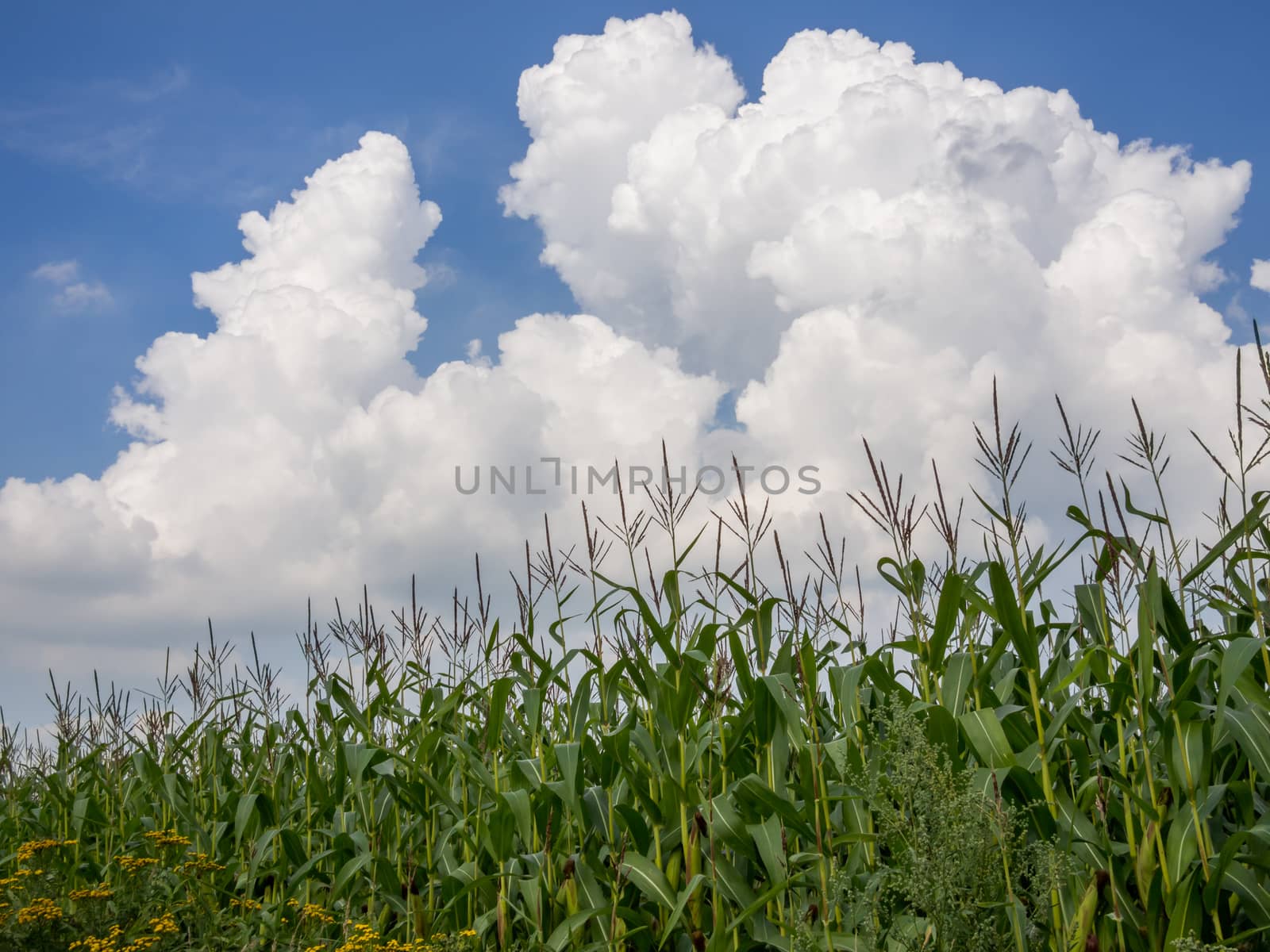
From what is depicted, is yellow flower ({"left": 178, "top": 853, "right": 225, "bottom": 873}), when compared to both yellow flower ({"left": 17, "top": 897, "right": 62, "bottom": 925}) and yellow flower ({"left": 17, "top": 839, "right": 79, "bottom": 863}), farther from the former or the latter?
yellow flower ({"left": 17, "top": 839, "right": 79, "bottom": 863})

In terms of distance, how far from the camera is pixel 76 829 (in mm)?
7246

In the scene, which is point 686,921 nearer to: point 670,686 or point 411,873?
point 670,686

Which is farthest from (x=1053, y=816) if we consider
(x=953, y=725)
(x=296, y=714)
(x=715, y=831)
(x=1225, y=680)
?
(x=296, y=714)

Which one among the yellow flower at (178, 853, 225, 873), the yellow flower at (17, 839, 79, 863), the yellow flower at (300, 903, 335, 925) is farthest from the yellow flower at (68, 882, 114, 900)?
the yellow flower at (300, 903, 335, 925)

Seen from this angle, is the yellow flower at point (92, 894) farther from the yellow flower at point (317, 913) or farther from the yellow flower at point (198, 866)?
the yellow flower at point (317, 913)

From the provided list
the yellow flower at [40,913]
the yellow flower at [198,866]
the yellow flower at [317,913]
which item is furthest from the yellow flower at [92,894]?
the yellow flower at [317,913]

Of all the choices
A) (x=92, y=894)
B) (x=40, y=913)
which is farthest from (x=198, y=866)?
(x=40, y=913)

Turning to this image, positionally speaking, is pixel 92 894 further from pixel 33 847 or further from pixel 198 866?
pixel 33 847

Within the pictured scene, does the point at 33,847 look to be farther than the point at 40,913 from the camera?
Yes

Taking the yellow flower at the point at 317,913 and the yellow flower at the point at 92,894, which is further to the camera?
the yellow flower at the point at 92,894

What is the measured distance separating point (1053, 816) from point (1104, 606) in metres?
0.88

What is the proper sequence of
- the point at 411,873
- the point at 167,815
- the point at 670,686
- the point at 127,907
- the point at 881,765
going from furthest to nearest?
the point at 167,815
the point at 127,907
the point at 411,873
the point at 670,686
the point at 881,765

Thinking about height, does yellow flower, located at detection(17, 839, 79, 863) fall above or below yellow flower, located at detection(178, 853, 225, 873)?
above

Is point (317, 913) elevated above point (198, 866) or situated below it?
below
